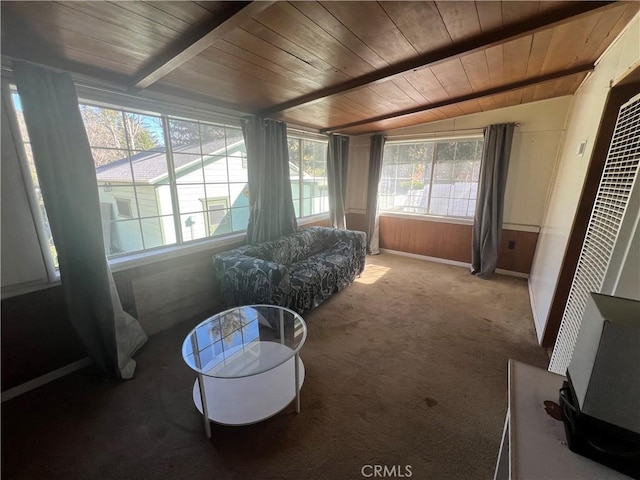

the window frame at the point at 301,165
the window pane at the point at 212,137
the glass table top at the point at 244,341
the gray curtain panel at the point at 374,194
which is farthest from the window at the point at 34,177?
the gray curtain panel at the point at 374,194

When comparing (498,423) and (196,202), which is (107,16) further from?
(498,423)

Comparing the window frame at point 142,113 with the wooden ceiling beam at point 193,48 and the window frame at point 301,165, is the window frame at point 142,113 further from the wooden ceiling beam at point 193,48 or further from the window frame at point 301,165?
the window frame at point 301,165

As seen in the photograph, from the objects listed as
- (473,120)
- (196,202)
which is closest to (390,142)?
(473,120)

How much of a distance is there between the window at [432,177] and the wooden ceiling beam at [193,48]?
3.54 m

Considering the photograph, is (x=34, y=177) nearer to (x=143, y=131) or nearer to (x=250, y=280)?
(x=143, y=131)

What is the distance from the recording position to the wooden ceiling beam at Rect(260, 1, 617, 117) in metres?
1.32

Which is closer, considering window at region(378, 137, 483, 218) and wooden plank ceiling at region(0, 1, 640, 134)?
wooden plank ceiling at region(0, 1, 640, 134)

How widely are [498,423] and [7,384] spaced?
2983 mm

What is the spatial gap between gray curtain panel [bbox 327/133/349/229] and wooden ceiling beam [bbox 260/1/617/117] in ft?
5.90

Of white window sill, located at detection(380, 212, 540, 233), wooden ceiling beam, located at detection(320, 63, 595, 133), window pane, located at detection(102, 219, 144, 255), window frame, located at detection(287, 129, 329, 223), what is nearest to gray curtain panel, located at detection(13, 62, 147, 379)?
window pane, located at detection(102, 219, 144, 255)

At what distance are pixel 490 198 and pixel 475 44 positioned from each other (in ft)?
7.86

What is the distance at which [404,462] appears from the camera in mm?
1310

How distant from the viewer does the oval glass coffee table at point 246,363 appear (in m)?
1.43

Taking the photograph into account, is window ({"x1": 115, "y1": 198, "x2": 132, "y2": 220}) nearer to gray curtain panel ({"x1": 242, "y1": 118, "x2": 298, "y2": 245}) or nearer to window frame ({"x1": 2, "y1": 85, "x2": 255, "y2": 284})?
window frame ({"x1": 2, "y1": 85, "x2": 255, "y2": 284})
